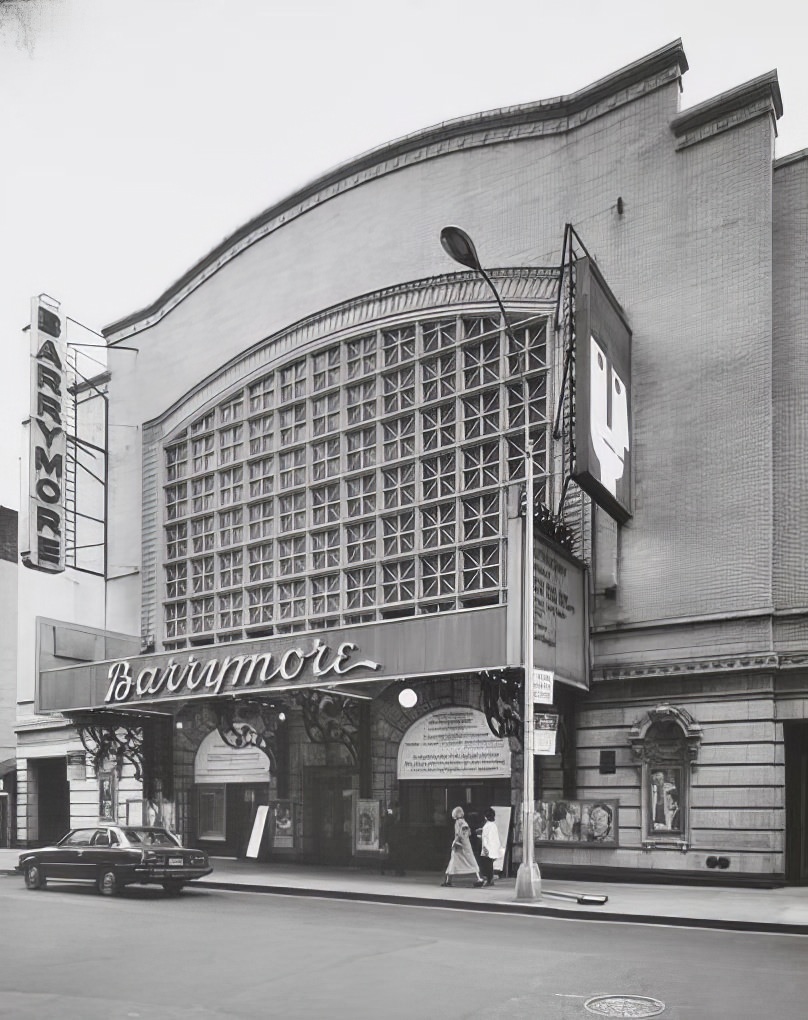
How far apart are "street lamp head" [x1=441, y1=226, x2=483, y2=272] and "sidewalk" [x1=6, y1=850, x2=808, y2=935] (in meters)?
11.7

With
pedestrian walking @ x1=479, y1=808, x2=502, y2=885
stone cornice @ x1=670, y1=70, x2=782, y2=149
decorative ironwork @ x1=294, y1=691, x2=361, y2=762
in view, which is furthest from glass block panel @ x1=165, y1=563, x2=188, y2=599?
stone cornice @ x1=670, y1=70, x2=782, y2=149

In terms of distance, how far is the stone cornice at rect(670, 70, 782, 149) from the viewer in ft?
79.4

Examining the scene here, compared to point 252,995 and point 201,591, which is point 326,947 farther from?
point 201,591

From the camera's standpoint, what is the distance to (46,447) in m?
33.8

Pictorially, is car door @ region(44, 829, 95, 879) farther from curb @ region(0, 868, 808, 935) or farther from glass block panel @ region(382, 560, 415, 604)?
glass block panel @ region(382, 560, 415, 604)

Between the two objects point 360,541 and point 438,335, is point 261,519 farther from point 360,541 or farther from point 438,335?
point 438,335

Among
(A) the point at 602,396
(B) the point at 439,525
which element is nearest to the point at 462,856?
(B) the point at 439,525

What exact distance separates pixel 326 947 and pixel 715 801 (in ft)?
36.2

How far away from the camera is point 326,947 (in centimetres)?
1440

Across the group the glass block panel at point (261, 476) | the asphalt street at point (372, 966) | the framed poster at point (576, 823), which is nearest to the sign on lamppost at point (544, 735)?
the asphalt street at point (372, 966)

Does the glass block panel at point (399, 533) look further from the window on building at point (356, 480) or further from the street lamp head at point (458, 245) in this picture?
the street lamp head at point (458, 245)

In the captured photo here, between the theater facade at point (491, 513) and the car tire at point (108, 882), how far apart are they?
579 cm

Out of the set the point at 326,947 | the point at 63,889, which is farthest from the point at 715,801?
the point at 63,889

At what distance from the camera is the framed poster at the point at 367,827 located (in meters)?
27.5
